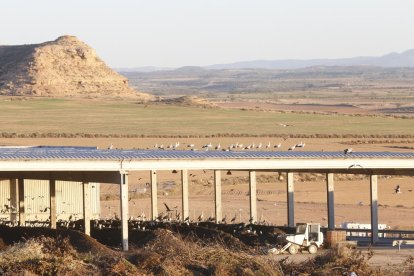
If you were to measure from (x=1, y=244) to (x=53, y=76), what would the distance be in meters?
142

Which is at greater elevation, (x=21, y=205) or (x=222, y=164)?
(x=222, y=164)

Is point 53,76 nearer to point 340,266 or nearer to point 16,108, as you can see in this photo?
point 16,108

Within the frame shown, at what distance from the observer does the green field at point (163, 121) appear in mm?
103062

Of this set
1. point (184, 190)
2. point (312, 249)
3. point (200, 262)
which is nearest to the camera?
point (200, 262)

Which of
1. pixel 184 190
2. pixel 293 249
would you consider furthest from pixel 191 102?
pixel 293 249

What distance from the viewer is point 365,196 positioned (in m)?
56.5

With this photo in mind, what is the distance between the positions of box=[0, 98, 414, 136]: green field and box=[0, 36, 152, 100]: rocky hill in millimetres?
18943

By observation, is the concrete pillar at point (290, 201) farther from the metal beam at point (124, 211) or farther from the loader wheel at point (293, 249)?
the metal beam at point (124, 211)

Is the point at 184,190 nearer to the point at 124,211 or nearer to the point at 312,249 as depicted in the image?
the point at 124,211

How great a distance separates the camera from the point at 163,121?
118812 millimetres

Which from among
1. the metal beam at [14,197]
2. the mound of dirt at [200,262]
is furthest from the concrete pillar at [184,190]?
the mound of dirt at [200,262]

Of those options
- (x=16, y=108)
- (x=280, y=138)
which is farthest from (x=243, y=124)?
(x=16, y=108)

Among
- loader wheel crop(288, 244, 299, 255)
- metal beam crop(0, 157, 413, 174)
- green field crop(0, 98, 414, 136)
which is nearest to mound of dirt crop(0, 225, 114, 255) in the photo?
metal beam crop(0, 157, 413, 174)

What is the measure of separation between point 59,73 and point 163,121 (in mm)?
57837
